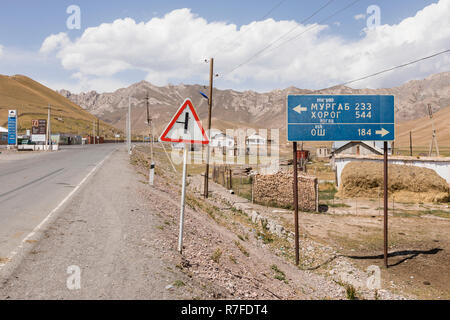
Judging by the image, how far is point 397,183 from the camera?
2442cm

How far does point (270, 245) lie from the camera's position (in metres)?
13.5

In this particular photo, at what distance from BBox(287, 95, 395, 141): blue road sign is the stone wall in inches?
350

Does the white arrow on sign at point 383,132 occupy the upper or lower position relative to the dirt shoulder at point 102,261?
upper

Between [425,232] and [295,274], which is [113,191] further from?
[425,232]

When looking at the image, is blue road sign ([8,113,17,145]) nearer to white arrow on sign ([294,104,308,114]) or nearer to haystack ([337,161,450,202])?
haystack ([337,161,450,202])

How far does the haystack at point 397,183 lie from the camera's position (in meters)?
23.9

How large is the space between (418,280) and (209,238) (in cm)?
690

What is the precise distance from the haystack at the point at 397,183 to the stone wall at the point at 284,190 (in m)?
6.55

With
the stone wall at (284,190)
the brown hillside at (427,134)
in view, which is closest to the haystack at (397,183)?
the stone wall at (284,190)

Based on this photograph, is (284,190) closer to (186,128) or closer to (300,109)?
(300,109)

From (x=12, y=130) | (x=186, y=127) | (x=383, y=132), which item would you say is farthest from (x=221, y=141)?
(x=186, y=127)

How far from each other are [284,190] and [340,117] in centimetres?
1055

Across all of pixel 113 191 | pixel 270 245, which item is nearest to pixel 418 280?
pixel 270 245

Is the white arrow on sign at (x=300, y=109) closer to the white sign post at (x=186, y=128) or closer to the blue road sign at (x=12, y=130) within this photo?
the white sign post at (x=186, y=128)
